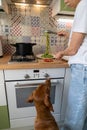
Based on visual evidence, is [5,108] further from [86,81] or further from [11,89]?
[86,81]

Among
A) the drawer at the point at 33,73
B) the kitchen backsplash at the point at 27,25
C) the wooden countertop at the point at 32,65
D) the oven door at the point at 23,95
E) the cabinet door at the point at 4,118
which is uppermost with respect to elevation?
the kitchen backsplash at the point at 27,25

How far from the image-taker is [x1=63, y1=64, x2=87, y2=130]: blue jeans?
1.03 m

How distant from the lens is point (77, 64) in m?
1.03

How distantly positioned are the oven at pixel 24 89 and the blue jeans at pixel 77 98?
0.22 m

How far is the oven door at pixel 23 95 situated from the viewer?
4.09ft

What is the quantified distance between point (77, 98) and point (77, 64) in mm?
310

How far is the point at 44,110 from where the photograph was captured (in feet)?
3.42

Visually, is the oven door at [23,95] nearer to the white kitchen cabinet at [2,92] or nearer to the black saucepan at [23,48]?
the white kitchen cabinet at [2,92]

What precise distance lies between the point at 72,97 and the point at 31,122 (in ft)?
2.19

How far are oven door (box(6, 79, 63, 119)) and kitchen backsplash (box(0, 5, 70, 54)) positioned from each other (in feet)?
1.99

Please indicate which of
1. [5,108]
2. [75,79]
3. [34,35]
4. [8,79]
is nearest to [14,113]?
[5,108]

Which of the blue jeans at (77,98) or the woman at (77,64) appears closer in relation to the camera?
the woman at (77,64)

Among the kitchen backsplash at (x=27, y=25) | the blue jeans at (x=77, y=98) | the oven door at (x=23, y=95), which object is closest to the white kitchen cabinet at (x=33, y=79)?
the oven door at (x=23, y=95)

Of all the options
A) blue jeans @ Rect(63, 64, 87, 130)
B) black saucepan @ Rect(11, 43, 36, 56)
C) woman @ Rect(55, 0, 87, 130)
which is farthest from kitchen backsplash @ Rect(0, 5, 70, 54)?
blue jeans @ Rect(63, 64, 87, 130)
